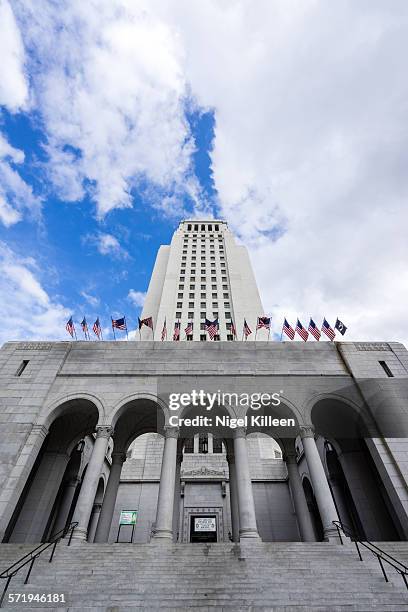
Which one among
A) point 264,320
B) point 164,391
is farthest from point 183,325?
point 164,391

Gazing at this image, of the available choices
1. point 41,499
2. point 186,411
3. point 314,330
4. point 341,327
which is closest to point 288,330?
point 314,330

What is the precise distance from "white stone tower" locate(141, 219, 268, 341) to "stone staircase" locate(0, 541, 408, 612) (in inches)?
1225

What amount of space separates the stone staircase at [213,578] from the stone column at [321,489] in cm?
126

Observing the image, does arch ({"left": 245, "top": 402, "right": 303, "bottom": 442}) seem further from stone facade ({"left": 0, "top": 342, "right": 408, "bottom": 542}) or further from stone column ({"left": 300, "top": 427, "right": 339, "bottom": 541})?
stone column ({"left": 300, "top": 427, "right": 339, "bottom": 541})

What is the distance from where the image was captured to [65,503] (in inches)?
885

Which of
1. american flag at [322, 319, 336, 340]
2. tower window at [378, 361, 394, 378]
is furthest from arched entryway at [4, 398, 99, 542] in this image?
tower window at [378, 361, 394, 378]

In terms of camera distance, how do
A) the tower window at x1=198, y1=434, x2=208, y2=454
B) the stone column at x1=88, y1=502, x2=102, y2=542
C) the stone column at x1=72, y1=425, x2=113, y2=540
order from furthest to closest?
the tower window at x1=198, y1=434, x2=208, y2=454 < the stone column at x1=88, y1=502, x2=102, y2=542 < the stone column at x1=72, y1=425, x2=113, y2=540

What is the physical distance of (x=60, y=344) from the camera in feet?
69.9

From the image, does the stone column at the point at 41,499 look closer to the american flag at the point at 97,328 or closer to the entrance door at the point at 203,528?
the american flag at the point at 97,328

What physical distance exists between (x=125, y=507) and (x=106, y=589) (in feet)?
61.1

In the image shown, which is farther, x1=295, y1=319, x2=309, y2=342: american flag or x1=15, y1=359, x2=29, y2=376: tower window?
x1=295, y1=319, x2=309, y2=342: american flag

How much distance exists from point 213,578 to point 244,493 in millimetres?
4873

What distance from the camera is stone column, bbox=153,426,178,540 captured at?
13812mm

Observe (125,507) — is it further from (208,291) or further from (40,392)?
(208,291)
